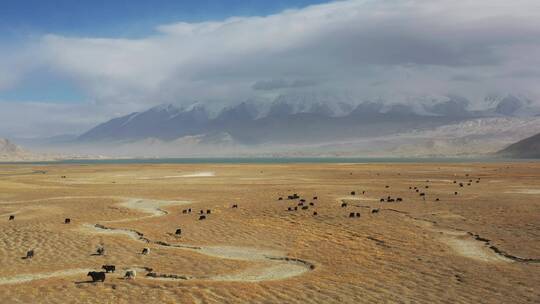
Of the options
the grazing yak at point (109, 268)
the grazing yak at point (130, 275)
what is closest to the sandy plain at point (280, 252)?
the grazing yak at point (130, 275)

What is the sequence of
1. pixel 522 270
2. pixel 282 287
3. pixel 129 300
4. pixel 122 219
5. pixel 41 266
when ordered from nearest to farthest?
pixel 129 300
pixel 282 287
pixel 522 270
pixel 41 266
pixel 122 219

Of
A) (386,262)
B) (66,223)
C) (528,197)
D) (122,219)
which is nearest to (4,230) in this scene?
(66,223)

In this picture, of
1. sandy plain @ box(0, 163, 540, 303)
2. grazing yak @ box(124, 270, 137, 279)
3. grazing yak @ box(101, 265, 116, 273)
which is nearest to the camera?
sandy plain @ box(0, 163, 540, 303)

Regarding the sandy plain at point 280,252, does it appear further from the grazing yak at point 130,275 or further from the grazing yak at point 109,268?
the grazing yak at point 109,268

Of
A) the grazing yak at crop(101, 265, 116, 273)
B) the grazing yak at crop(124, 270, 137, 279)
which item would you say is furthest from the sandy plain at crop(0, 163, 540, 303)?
the grazing yak at crop(101, 265, 116, 273)

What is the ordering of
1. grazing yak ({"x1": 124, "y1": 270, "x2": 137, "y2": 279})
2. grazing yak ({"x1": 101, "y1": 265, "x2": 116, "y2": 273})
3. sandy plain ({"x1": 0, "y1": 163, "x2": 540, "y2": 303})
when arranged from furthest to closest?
grazing yak ({"x1": 101, "y1": 265, "x2": 116, "y2": 273}) → grazing yak ({"x1": 124, "y1": 270, "x2": 137, "y2": 279}) → sandy plain ({"x1": 0, "y1": 163, "x2": 540, "y2": 303})

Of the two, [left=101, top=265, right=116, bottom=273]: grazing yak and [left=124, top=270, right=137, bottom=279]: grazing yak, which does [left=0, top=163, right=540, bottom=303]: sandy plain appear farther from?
[left=101, top=265, right=116, bottom=273]: grazing yak

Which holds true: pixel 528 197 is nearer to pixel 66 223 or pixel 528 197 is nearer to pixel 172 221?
pixel 172 221

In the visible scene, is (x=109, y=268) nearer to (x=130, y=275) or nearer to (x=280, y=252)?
(x=130, y=275)
